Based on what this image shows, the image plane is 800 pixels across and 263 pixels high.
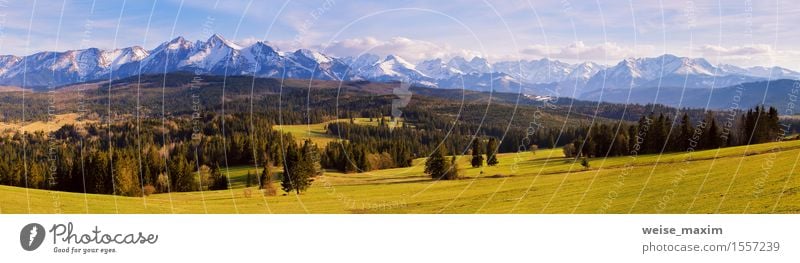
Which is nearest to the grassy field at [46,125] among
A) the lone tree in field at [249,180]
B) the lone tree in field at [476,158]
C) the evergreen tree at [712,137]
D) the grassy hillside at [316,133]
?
the grassy hillside at [316,133]

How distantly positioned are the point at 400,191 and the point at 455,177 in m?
5.38

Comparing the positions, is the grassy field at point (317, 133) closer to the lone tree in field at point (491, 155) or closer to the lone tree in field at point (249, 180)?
the lone tree in field at point (249, 180)

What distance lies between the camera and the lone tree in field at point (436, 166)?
34375mm

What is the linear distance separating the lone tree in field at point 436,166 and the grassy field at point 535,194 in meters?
0.78

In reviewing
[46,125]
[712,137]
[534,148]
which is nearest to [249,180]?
[534,148]

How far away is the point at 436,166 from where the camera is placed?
35031 millimetres

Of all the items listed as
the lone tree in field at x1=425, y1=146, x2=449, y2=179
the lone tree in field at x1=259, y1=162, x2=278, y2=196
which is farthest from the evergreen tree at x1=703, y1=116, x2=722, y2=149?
the lone tree in field at x1=259, y1=162, x2=278, y2=196

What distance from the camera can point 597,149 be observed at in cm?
5006

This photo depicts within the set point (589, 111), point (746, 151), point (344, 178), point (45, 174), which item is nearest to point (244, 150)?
point (45, 174)

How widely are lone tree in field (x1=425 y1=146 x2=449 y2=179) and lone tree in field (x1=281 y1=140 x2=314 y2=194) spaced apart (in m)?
7.16

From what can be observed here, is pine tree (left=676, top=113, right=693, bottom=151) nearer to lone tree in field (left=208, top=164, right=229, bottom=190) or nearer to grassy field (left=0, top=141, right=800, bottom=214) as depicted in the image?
grassy field (left=0, top=141, right=800, bottom=214)

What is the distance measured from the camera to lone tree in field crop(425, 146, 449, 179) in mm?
34375
